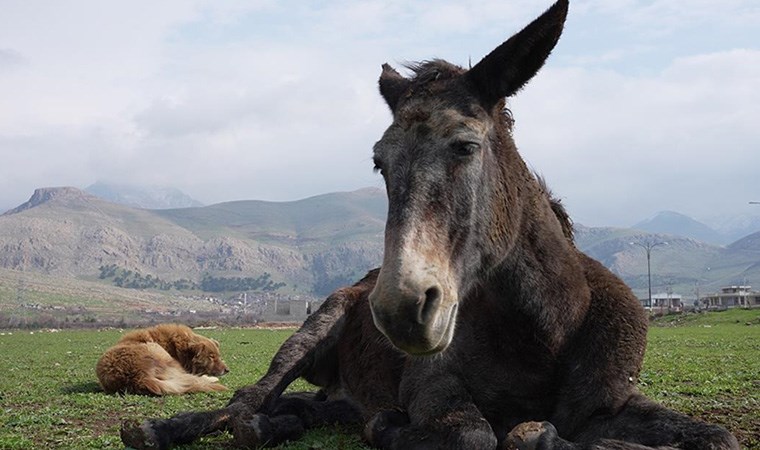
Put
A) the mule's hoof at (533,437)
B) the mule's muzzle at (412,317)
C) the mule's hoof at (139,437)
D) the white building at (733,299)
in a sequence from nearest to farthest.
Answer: the mule's muzzle at (412,317) < the mule's hoof at (533,437) < the mule's hoof at (139,437) < the white building at (733,299)

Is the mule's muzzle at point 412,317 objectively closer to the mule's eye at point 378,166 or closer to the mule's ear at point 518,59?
the mule's eye at point 378,166

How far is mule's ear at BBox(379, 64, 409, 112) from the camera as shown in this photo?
5.68 m

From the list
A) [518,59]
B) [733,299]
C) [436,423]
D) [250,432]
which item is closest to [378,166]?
[518,59]

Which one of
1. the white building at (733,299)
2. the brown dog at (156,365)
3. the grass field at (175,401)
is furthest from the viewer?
the white building at (733,299)

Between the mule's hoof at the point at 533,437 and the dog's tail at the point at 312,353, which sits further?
the dog's tail at the point at 312,353

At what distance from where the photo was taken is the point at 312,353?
25.8 feet

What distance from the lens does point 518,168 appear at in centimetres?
560

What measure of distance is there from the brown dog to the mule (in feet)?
18.1

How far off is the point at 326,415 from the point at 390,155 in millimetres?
3910

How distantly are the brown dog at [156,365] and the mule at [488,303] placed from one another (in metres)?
5.52

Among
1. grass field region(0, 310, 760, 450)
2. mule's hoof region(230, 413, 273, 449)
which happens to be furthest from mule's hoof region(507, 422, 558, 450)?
mule's hoof region(230, 413, 273, 449)

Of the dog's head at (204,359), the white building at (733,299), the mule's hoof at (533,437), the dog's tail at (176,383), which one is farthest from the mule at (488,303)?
the white building at (733,299)

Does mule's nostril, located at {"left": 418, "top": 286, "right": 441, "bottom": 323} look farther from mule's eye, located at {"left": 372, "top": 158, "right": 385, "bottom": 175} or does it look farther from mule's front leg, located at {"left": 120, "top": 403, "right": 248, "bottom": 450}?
mule's front leg, located at {"left": 120, "top": 403, "right": 248, "bottom": 450}

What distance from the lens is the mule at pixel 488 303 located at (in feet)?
14.4
